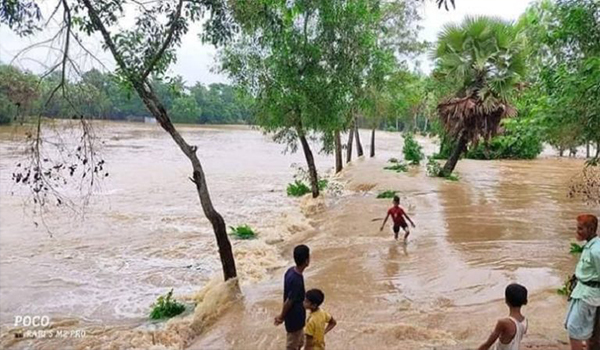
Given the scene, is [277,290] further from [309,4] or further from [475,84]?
[475,84]

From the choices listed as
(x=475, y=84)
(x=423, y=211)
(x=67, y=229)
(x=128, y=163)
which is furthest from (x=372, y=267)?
(x=128, y=163)

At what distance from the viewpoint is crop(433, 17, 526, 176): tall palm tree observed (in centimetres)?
1855

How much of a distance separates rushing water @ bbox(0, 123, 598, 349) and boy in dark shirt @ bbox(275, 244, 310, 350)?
1.81 metres

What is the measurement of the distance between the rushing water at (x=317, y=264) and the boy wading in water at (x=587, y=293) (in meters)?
1.26

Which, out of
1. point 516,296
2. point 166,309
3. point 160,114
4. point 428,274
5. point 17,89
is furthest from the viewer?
point 428,274

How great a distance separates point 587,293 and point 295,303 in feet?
8.36

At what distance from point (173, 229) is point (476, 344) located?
11.4m

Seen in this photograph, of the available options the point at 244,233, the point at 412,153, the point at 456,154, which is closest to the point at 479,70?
the point at 456,154

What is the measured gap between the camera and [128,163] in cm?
3544

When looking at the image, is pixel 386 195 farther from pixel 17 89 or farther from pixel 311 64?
pixel 17 89

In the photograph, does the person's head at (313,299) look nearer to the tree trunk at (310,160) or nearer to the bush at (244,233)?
the bush at (244,233)

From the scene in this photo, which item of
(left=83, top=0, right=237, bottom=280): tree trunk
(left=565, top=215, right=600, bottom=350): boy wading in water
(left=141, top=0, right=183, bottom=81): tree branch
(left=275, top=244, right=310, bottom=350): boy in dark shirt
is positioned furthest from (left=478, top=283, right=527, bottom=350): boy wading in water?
(left=141, top=0, right=183, bottom=81): tree branch

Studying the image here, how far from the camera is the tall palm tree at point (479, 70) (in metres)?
18.5

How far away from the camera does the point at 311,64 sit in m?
15.9
